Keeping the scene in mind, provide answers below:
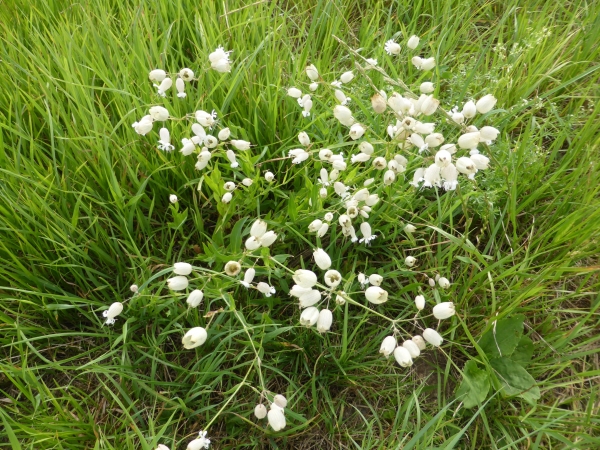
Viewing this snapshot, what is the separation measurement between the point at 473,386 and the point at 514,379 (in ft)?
0.68

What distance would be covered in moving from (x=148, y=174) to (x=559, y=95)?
2.28 m

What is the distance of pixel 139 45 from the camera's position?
2271 mm

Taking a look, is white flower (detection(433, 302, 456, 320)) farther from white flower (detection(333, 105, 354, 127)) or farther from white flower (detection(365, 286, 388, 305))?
white flower (detection(333, 105, 354, 127))

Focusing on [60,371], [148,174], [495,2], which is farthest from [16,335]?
[495,2]

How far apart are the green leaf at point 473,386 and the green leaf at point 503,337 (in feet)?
0.35

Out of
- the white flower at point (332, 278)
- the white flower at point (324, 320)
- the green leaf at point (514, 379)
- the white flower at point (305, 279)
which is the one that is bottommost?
the green leaf at point (514, 379)

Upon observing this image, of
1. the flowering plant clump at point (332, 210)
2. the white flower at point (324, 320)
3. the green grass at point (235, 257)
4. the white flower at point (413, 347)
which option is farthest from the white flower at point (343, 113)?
the white flower at point (413, 347)

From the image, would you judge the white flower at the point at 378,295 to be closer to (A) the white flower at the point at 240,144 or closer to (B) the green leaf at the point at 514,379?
(B) the green leaf at the point at 514,379

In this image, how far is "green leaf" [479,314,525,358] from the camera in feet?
5.84

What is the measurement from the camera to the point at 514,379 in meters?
1.80

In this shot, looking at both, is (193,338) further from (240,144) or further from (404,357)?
(240,144)

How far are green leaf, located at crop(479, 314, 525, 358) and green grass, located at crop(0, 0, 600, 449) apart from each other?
0.19 feet

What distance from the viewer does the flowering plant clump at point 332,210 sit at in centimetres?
150

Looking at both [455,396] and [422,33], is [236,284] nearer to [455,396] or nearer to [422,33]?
[455,396]
